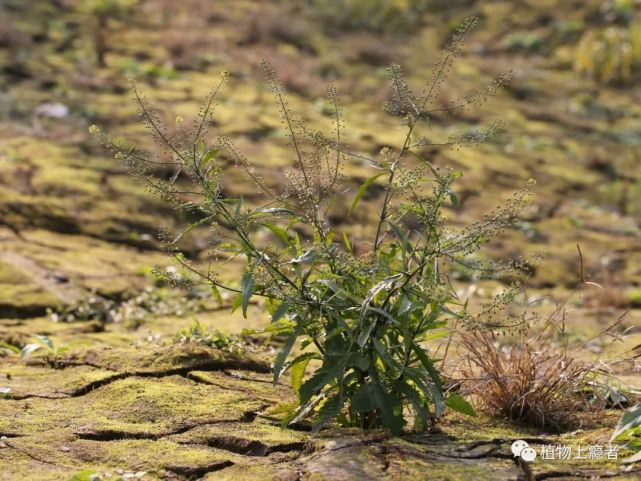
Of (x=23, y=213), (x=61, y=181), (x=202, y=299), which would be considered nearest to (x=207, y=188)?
(x=202, y=299)

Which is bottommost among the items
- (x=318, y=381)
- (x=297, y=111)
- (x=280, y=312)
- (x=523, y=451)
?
(x=523, y=451)

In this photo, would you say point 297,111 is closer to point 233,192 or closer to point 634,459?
point 233,192

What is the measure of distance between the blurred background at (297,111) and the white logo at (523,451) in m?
3.20

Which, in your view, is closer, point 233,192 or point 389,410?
point 389,410

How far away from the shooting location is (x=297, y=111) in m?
9.00

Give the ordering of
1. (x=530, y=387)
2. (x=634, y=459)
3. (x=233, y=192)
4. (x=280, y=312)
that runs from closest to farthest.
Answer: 1. (x=634, y=459)
2. (x=280, y=312)
3. (x=530, y=387)
4. (x=233, y=192)

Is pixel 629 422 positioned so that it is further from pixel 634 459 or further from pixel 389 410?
pixel 389 410

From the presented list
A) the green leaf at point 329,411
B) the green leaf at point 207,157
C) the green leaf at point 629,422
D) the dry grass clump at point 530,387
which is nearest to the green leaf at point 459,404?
the dry grass clump at point 530,387

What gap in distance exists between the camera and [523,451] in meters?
2.70

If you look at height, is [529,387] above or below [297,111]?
below

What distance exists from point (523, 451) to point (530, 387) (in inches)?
21.8

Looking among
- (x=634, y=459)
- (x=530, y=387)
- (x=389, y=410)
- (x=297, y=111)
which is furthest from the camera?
(x=297, y=111)

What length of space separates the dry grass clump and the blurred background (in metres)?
2.67

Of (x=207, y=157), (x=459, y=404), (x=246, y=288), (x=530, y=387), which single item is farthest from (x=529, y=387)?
(x=207, y=157)
